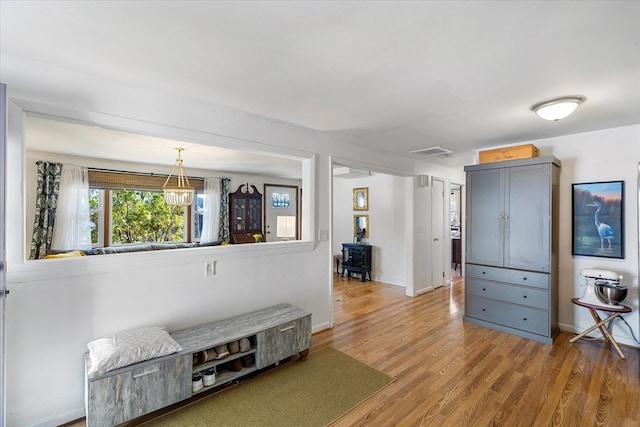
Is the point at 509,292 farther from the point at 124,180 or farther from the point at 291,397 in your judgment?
the point at 124,180

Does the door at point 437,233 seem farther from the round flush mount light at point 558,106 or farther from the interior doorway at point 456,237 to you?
the round flush mount light at point 558,106

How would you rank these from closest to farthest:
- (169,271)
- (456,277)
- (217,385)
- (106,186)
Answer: (217,385), (169,271), (106,186), (456,277)

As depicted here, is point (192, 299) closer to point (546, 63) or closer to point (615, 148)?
point (546, 63)

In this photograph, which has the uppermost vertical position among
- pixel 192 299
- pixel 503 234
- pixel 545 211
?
pixel 545 211

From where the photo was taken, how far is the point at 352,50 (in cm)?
173

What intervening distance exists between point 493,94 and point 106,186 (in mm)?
5953

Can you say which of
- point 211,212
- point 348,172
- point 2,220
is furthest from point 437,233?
point 2,220

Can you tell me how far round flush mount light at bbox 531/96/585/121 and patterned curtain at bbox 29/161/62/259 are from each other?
21.1 ft

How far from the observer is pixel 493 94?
7.71 ft

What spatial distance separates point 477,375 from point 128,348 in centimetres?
273

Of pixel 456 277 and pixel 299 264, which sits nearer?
pixel 299 264

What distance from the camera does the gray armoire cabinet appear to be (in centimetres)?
328

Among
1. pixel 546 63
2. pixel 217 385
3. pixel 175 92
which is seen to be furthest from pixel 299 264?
pixel 546 63

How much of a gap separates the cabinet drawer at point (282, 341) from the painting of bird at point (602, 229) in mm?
3362
